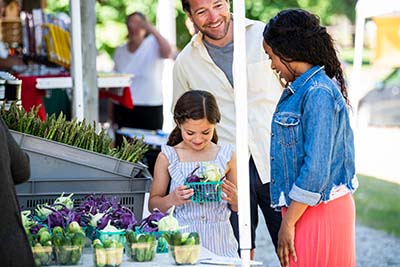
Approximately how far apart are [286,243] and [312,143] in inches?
17.8

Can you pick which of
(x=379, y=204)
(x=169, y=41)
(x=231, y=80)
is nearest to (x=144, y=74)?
(x=169, y=41)

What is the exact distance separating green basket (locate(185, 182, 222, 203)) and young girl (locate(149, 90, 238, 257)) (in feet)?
0.34

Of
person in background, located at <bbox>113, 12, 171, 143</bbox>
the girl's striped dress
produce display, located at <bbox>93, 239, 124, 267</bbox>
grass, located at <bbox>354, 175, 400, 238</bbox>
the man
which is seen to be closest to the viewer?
produce display, located at <bbox>93, 239, 124, 267</bbox>

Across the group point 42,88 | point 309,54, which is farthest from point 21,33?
point 309,54

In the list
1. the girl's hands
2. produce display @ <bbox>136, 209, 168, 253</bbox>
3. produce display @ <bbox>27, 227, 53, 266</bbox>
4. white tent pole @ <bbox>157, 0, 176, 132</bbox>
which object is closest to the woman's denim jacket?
the girl's hands

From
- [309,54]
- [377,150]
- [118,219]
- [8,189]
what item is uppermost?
[309,54]

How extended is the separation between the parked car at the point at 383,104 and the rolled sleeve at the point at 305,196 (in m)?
14.2

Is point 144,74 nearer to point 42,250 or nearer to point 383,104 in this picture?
point 42,250

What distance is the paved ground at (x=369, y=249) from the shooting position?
24.9 feet

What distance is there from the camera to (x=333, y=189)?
3.72 metres

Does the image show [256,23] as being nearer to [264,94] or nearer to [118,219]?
[264,94]

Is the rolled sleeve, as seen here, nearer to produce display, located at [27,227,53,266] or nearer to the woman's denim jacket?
the woman's denim jacket

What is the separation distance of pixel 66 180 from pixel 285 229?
3.28 feet

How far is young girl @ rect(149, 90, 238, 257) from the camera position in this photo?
4250 mm
